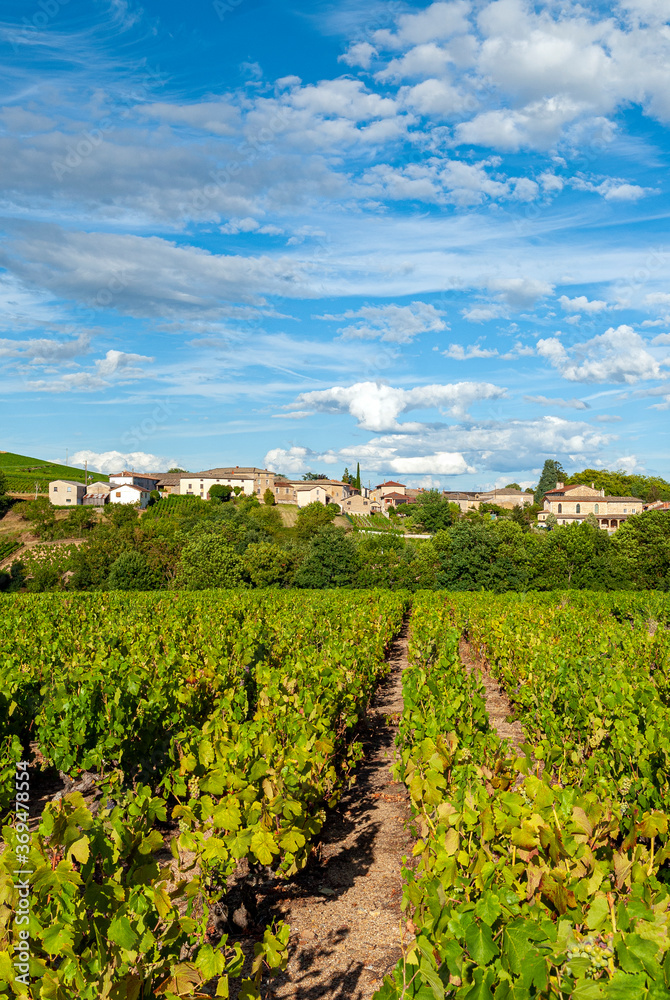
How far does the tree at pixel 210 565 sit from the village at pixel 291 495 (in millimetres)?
43763

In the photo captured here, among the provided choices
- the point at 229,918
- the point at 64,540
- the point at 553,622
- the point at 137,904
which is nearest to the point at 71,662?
the point at 229,918

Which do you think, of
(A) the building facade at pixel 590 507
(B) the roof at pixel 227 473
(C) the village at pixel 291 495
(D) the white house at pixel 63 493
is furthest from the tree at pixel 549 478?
(D) the white house at pixel 63 493

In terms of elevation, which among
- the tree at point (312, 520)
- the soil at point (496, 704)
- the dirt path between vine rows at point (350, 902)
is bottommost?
the soil at point (496, 704)

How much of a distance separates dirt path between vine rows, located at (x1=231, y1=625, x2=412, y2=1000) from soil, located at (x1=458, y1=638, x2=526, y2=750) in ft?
6.53

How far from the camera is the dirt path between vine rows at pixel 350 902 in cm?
446

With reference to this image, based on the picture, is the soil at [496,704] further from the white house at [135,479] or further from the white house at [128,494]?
the white house at [135,479]

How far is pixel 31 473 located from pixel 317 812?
10589 centimetres

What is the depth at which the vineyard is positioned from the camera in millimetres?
2592

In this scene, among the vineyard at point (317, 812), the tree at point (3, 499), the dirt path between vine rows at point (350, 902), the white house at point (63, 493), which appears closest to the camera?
the vineyard at point (317, 812)

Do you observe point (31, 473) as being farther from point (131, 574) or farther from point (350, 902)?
point (350, 902)

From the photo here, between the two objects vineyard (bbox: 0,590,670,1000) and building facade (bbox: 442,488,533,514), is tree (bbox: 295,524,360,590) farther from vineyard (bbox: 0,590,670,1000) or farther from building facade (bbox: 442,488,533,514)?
building facade (bbox: 442,488,533,514)

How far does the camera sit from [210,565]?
144 ft

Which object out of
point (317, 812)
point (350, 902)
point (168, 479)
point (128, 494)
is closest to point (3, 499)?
point (128, 494)

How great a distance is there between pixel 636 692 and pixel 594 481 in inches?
4444
